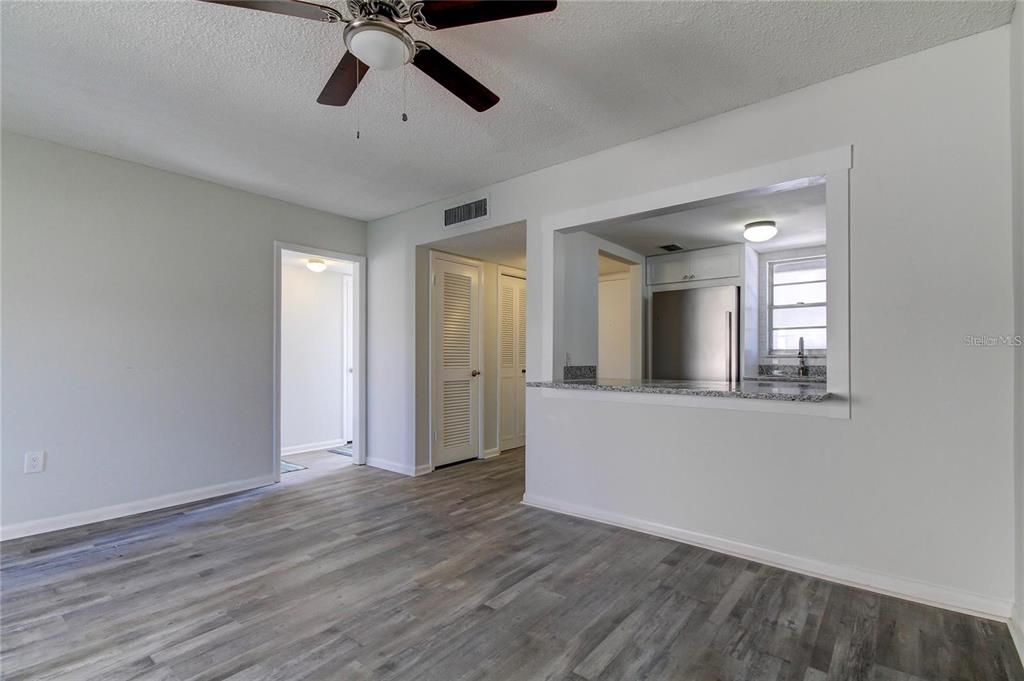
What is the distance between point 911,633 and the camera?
1.94 meters

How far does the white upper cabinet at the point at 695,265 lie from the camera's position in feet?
16.1

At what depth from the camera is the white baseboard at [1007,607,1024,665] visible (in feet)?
5.87

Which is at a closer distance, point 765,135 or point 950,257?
point 950,257

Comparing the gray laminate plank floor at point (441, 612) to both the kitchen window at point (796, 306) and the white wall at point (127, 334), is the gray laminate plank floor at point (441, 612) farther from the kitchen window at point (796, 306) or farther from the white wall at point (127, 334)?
the kitchen window at point (796, 306)

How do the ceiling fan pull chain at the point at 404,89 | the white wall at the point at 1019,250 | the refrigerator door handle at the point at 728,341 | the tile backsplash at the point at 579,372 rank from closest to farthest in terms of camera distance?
1. the white wall at the point at 1019,250
2. the ceiling fan pull chain at the point at 404,89
3. the tile backsplash at the point at 579,372
4. the refrigerator door handle at the point at 728,341

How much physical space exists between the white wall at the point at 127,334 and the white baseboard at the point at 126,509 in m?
0.01

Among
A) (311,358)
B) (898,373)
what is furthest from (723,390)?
(311,358)

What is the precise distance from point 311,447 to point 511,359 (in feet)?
8.47

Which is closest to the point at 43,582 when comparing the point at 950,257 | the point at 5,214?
the point at 5,214

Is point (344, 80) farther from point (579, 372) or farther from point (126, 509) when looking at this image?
point (126, 509)

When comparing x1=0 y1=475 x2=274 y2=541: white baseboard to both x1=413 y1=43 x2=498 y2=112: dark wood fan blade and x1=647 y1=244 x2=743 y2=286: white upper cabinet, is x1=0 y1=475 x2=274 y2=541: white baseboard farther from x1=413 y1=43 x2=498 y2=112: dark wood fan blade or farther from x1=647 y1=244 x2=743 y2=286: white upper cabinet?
x1=647 y1=244 x2=743 y2=286: white upper cabinet

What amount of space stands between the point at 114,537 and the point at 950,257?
472 centimetres

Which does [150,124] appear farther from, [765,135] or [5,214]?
[765,135]

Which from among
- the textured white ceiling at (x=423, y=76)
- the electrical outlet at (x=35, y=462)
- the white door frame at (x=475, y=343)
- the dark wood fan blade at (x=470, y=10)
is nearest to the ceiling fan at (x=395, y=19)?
the dark wood fan blade at (x=470, y=10)
